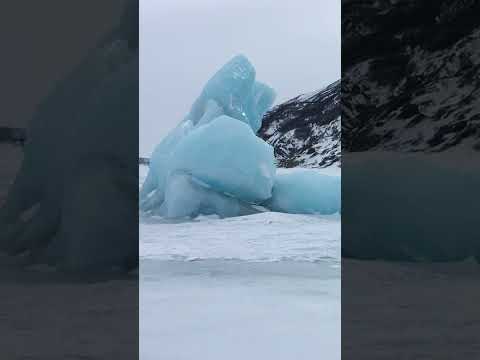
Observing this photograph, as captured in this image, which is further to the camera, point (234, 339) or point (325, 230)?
point (325, 230)

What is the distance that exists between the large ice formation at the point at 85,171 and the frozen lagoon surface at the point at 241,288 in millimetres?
1621

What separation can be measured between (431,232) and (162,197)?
332 inches

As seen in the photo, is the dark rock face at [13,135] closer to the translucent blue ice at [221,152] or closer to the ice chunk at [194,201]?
the translucent blue ice at [221,152]

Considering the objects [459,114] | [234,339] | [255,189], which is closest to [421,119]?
[459,114]

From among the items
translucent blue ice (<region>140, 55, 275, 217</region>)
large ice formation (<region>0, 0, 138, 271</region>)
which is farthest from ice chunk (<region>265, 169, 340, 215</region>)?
large ice formation (<region>0, 0, 138, 271</region>)

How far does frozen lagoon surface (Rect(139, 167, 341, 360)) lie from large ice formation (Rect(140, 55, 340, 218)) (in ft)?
1.18

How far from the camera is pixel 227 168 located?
27.7ft

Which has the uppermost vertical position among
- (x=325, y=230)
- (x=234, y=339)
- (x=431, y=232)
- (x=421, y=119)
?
(x=421, y=119)

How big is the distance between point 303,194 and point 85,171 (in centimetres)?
781

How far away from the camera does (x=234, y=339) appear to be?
4898mm

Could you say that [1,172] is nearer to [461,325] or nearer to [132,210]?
[132,210]

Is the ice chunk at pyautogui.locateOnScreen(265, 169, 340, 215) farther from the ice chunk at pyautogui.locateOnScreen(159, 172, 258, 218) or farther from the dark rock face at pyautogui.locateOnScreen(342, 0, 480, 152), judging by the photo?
the dark rock face at pyautogui.locateOnScreen(342, 0, 480, 152)

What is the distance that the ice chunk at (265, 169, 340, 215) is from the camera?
9.26 metres

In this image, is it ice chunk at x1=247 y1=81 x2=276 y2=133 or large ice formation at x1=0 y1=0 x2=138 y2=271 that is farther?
ice chunk at x1=247 y1=81 x2=276 y2=133
